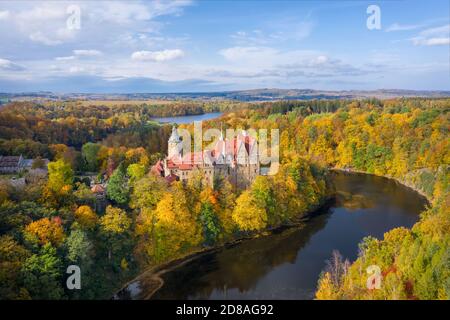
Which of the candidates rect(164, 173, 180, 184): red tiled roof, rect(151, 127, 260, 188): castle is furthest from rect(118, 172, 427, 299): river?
rect(164, 173, 180, 184): red tiled roof

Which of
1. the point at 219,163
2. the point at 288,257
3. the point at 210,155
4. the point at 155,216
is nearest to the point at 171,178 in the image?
the point at 210,155

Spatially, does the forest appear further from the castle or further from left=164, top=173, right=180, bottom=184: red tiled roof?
left=164, top=173, right=180, bottom=184: red tiled roof

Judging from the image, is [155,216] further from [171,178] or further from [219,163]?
[219,163]

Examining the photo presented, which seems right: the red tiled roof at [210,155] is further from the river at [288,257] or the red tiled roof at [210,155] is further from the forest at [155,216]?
the river at [288,257]

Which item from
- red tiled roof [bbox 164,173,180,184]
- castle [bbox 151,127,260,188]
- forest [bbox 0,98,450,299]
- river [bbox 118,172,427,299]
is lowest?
river [bbox 118,172,427,299]

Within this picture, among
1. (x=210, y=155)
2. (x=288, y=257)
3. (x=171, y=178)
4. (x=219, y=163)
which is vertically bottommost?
(x=288, y=257)

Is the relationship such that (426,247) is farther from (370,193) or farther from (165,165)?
(370,193)
